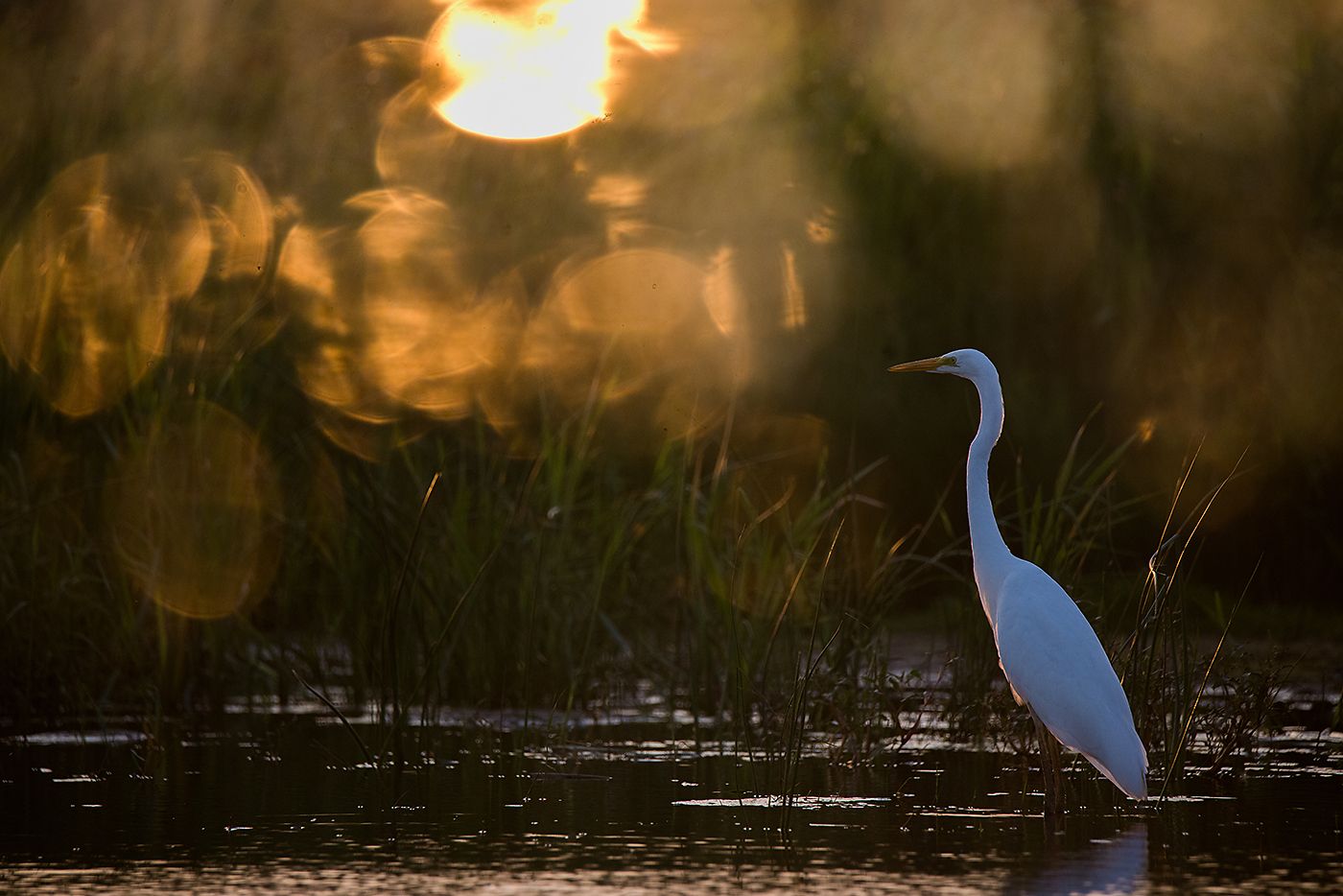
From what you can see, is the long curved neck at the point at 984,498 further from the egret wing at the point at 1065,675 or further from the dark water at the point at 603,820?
the dark water at the point at 603,820

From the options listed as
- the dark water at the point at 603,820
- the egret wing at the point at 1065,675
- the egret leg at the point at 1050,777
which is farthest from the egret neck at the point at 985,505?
the dark water at the point at 603,820

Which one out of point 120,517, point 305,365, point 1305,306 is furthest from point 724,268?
point 120,517

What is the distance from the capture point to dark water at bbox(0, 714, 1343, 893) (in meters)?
3.59

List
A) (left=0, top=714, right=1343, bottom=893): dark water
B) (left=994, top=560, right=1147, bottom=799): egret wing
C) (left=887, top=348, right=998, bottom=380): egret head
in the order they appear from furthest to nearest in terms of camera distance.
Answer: (left=887, top=348, right=998, bottom=380): egret head
(left=994, top=560, right=1147, bottom=799): egret wing
(left=0, top=714, right=1343, bottom=893): dark water

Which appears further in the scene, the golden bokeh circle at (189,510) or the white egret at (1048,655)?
the golden bokeh circle at (189,510)

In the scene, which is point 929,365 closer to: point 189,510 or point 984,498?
point 984,498

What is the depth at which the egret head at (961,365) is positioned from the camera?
5184 millimetres

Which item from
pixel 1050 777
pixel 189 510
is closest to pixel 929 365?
pixel 1050 777

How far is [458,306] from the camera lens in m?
8.34

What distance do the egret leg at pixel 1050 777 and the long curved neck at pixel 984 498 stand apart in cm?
48

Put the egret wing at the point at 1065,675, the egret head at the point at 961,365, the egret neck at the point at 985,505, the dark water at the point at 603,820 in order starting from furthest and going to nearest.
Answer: the egret head at the point at 961,365, the egret neck at the point at 985,505, the egret wing at the point at 1065,675, the dark water at the point at 603,820

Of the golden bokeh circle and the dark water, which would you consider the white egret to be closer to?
the dark water

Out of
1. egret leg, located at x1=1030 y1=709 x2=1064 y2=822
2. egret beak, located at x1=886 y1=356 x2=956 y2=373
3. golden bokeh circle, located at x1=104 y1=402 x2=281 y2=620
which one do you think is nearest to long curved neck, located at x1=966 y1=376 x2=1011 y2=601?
egret beak, located at x1=886 y1=356 x2=956 y2=373

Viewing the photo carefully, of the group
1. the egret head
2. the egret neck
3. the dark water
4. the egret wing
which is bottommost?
the dark water
